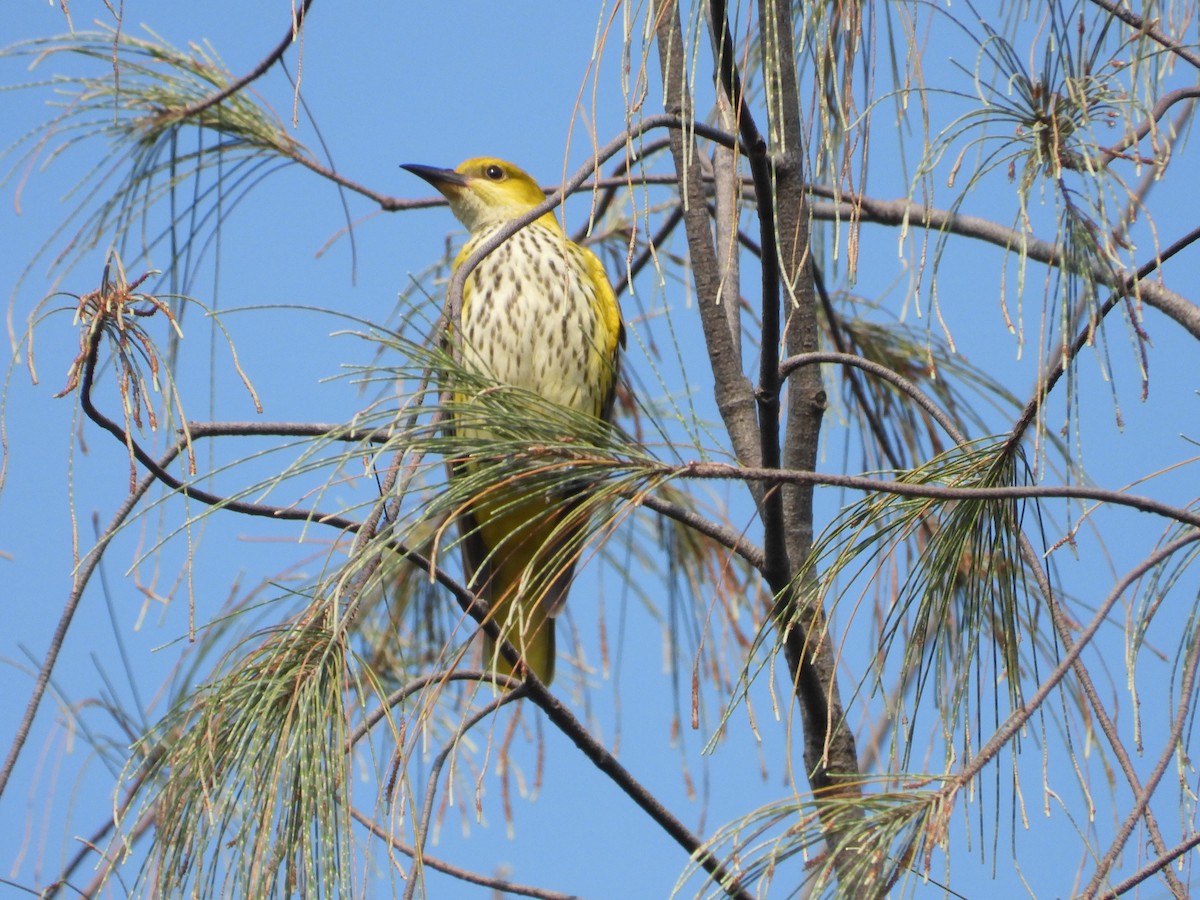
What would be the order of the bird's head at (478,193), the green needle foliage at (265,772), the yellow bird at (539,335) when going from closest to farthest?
1. the green needle foliage at (265,772)
2. the yellow bird at (539,335)
3. the bird's head at (478,193)

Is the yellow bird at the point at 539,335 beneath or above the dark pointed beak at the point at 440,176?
beneath

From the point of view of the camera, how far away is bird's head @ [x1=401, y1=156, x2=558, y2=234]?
3.74m

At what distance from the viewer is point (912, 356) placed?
10.4 feet

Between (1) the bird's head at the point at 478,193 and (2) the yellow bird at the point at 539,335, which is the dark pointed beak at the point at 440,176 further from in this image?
(2) the yellow bird at the point at 539,335

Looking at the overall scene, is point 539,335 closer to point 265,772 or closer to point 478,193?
point 478,193

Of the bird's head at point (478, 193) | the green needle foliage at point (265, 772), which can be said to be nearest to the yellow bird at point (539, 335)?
the bird's head at point (478, 193)

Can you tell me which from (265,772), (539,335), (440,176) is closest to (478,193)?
(440,176)

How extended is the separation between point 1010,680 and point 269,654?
0.87 meters

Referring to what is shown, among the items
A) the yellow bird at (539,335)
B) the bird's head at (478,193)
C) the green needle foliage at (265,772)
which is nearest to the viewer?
the green needle foliage at (265,772)

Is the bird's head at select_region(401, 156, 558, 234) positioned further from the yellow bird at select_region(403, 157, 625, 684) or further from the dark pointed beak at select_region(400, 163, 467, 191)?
the yellow bird at select_region(403, 157, 625, 684)

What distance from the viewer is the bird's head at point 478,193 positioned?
3.74 metres

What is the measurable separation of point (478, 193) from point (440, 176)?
0.10m

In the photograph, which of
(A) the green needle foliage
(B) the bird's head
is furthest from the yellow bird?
(A) the green needle foliage

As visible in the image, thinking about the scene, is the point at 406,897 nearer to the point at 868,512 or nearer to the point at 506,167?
the point at 868,512
